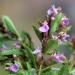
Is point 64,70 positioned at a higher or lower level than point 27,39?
lower

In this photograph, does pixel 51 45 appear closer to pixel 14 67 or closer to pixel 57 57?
pixel 57 57

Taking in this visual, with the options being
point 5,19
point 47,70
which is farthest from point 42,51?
point 5,19

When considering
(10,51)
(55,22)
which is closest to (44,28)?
(55,22)

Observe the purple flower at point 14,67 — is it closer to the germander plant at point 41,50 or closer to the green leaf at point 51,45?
the germander plant at point 41,50

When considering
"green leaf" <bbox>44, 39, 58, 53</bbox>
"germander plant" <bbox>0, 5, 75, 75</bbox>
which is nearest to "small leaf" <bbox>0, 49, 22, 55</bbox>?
"germander plant" <bbox>0, 5, 75, 75</bbox>

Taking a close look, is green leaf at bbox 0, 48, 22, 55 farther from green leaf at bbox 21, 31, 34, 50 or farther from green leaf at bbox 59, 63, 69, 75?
green leaf at bbox 59, 63, 69, 75

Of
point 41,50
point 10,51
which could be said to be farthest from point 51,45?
point 10,51

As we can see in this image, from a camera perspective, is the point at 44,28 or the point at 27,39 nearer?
the point at 44,28

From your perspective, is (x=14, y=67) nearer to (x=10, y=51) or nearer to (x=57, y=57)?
(x=10, y=51)
